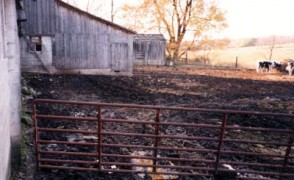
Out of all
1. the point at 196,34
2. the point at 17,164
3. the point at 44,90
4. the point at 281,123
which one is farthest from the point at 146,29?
the point at 17,164

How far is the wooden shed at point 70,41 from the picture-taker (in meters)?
18.1

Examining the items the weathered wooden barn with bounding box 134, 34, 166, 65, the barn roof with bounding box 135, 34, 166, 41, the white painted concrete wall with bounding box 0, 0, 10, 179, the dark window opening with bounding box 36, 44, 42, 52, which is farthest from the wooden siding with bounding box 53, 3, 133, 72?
the white painted concrete wall with bounding box 0, 0, 10, 179

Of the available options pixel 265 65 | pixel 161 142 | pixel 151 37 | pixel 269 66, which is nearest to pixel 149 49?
pixel 151 37

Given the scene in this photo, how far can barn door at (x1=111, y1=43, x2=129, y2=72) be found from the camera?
20156 mm

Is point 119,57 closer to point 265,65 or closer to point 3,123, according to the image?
point 265,65

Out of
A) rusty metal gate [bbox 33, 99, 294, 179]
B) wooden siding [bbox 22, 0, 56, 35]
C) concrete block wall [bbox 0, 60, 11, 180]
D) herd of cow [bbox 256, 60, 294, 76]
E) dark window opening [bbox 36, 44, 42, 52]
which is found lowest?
rusty metal gate [bbox 33, 99, 294, 179]

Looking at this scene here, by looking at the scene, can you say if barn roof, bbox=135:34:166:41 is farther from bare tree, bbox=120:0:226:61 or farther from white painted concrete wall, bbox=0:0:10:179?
white painted concrete wall, bbox=0:0:10:179

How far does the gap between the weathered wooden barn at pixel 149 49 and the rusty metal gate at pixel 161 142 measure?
2039 centimetres

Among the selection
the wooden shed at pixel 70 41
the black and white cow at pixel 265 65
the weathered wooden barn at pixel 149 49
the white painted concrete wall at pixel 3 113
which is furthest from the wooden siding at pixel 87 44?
the white painted concrete wall at pixel 3 113

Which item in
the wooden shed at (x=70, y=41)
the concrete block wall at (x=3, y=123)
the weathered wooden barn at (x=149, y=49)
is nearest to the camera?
the concrete block wall at (x=3, y=123)

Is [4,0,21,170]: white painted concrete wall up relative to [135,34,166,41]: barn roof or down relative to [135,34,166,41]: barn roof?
down

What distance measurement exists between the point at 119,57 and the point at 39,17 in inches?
227

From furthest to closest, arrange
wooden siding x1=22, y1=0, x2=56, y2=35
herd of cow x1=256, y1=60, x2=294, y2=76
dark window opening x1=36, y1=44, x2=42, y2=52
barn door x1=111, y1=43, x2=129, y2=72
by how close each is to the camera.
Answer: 1. herd of cow x1=256, y1=60, x2=294, y2=76
2. barn door x1=111, y1=43, x2=129, y2=72
3. dark window opening x1=36, y1=44, x2=42, y2=52
4. wooden siding x1=22, y1=0, x2=56, y2=35

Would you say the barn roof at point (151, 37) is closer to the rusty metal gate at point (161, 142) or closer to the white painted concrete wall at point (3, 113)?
the rusty metal gate at point (161, 142)
